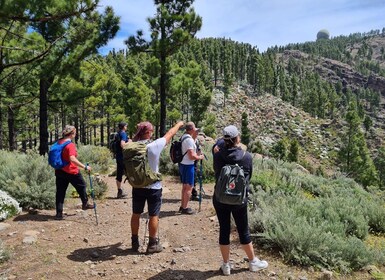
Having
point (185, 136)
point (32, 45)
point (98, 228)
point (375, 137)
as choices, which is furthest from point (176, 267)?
point (375, 137)

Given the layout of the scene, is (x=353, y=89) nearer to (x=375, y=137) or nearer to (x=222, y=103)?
(x=375, y=137)

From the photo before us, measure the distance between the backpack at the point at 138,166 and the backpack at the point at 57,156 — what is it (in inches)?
81.6

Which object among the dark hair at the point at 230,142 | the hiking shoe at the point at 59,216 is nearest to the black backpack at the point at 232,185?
the dark hair at the point at 230,142

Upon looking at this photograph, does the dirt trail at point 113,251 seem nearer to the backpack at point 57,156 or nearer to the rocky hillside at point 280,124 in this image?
the backpack at point 57,156

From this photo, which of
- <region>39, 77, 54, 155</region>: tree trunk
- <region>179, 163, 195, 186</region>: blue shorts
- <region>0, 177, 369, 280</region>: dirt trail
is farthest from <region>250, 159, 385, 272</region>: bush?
<region>39, 77, 54, 155</region>: tree trunk

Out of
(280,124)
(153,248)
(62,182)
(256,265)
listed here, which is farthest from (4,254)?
(280,124)

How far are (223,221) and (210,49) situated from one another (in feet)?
348

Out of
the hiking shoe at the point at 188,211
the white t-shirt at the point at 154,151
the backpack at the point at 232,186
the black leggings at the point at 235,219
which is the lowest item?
the hiking shoe at the point at 188,211

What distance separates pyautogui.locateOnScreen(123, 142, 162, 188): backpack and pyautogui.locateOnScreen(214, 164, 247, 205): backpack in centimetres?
115

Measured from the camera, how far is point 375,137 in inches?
4161

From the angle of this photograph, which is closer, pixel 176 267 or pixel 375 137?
Result: pixel 176 267

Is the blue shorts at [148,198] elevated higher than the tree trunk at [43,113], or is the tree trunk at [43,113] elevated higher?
the tree trunk at [43,113]

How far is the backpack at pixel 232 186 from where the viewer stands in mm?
3982

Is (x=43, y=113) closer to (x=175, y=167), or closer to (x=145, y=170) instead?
(x=175, y=167)
